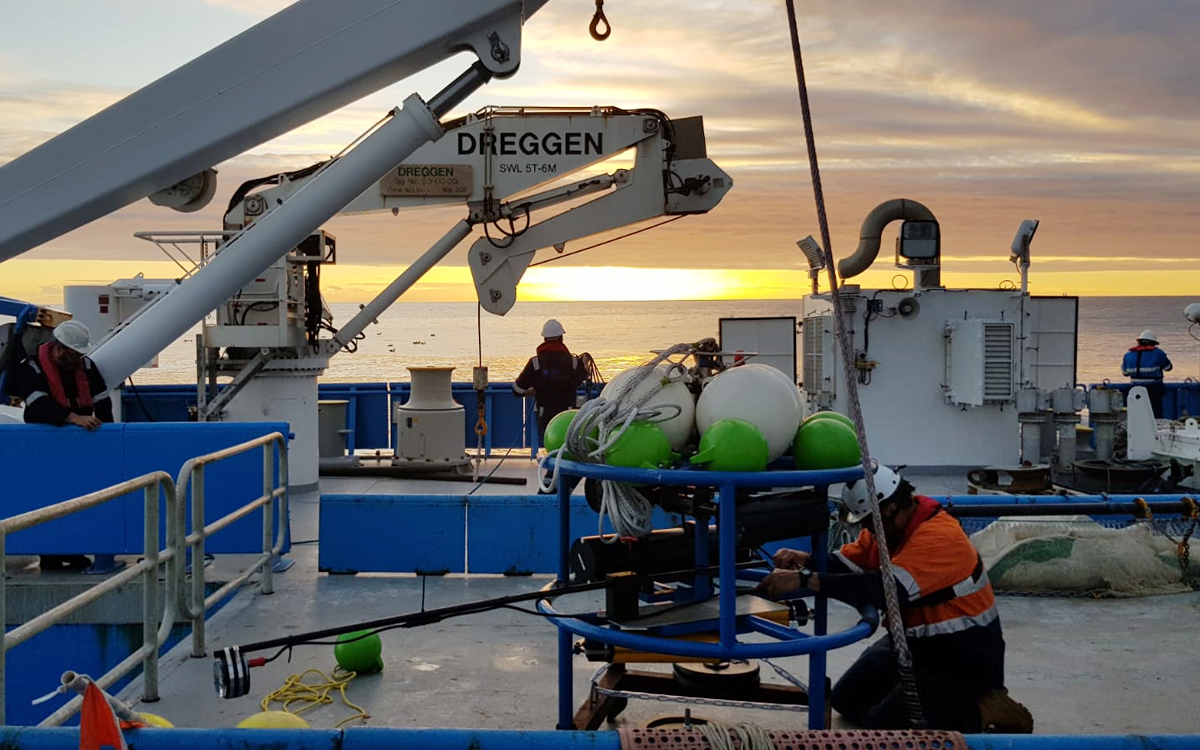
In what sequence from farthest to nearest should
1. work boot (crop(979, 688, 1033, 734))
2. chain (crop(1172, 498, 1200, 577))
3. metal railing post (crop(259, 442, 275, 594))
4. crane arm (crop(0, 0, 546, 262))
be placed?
1. chain (crop(1172, 498, 1200, 577))
2. metal railing post (crop(259, 442, 275, 594))
3. crane arm (crop(0, 0, 546, 262))
4. work boot (crop(979, 688, 1033, 734))

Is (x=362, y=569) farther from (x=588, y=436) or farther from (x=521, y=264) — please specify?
(x=521, y=264)

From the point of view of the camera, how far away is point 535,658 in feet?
22.4

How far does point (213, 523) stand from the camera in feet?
25.0

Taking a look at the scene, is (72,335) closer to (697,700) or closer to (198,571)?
(198,571)

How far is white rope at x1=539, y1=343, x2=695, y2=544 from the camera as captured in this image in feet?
15.5

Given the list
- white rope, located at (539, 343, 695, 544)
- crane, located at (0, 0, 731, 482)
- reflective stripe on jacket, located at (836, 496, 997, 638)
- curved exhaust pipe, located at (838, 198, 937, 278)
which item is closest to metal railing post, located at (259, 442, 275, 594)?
crane, located at (0, 0, 731, 482)

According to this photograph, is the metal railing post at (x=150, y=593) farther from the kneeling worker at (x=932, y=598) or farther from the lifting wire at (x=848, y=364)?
the lifting wire at (x=848, y=364)

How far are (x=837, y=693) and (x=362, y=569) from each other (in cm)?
444

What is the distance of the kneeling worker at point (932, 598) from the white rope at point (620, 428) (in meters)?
0.68

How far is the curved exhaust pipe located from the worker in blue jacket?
4459 mm

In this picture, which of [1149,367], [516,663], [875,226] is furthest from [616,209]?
[1149,367]

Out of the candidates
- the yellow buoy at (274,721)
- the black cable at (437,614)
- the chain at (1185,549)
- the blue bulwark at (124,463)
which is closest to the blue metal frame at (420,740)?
the black cable at (437,614)

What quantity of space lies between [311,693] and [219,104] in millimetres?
3167

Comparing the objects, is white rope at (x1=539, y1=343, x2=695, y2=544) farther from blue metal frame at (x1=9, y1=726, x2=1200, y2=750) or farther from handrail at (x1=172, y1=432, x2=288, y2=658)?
handrail at (x1=172, y1=432, x2=288, y2=658)
